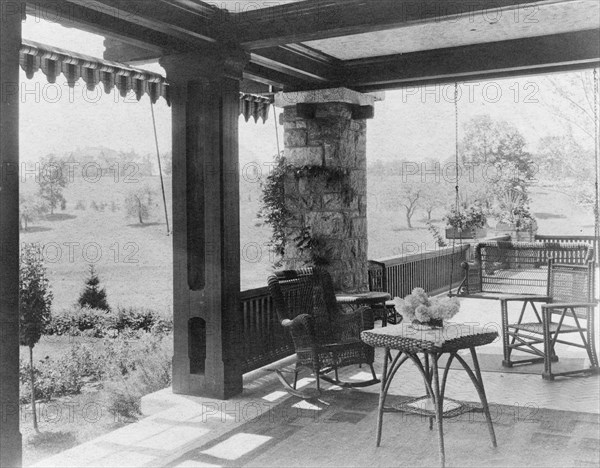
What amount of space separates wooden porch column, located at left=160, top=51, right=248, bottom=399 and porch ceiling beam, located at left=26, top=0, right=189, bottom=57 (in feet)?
0.66

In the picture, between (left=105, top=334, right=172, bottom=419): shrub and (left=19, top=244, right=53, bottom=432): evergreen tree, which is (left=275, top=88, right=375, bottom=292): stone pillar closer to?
(left=105, top=334, right=172, bottom=419): shrub

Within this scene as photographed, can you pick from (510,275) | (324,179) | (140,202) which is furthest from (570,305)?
(140,202)

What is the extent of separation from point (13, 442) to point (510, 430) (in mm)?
2841

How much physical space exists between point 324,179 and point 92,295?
6.46m

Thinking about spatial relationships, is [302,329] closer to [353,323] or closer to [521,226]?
[353,323]

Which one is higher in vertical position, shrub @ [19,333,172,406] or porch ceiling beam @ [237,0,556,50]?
porch ceiling beam @ [237,0,556,50]

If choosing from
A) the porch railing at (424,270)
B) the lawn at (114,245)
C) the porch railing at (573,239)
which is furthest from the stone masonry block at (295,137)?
the porch railing at (573,239)

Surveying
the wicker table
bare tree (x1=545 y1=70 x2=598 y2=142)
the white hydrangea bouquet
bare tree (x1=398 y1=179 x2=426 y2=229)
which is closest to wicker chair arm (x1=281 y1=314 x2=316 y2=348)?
the wicker table

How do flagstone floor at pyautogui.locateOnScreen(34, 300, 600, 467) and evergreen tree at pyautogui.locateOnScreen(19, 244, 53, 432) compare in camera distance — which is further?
evergreen tree at pyautogui.locateOnScreen(19, 244, 53, 432)

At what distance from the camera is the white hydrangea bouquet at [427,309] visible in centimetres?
380

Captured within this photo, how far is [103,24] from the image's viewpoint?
3945mm

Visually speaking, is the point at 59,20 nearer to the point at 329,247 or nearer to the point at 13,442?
the point at 13,442

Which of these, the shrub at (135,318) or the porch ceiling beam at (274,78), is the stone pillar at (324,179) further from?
the shrub at (135,318)

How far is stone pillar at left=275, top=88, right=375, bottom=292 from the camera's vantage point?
6.50 metres
